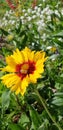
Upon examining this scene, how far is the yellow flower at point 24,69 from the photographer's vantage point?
159cm

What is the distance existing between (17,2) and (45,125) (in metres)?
4.53

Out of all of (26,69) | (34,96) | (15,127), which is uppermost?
(26,69)

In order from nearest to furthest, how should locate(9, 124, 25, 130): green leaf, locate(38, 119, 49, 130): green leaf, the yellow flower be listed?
the yellow flower
locate(38, 119, 49, 130): green leaf
locate(9, 124, 25, 130): green leaf

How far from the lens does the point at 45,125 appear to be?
6.29 ft

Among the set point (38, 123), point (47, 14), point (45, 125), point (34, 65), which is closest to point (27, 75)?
point (34, 65)

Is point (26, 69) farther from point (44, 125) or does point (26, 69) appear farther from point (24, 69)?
point (44, 125)

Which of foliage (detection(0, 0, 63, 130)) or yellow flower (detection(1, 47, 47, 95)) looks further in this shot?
foliage (detection(0, 0, 63, 130))

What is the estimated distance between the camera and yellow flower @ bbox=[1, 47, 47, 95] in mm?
1586

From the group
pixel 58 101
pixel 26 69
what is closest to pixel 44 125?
pixel 58 101

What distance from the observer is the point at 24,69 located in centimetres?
165

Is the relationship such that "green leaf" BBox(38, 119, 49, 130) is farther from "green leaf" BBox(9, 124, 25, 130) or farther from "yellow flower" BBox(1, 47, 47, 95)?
"yellow flower" BBox(1, 47, 47, 95)

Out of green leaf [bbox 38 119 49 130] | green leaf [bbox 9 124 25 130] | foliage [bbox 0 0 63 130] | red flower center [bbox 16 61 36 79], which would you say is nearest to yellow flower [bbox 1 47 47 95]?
red flower center [bbox 16 61 36 79]

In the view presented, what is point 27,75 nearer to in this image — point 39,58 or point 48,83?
point 39,58

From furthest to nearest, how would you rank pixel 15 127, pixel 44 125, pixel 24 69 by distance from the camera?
pixel 15 127 → pixel 44 125 → pixel 24 69
